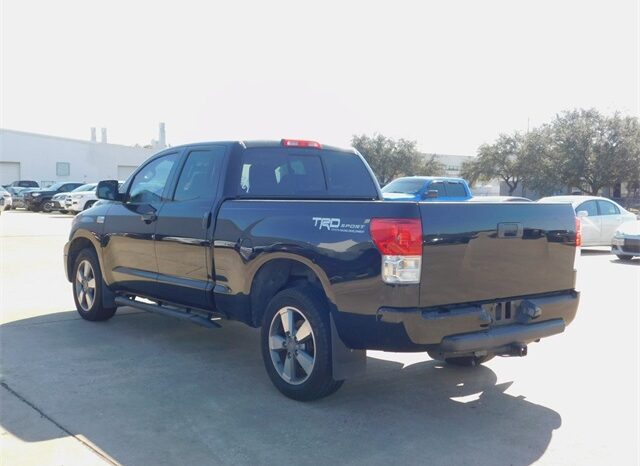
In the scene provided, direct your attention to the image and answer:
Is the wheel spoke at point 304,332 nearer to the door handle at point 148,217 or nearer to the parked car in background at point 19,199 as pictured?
the door handle at point 148,217

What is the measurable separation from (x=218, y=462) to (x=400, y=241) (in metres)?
1.72

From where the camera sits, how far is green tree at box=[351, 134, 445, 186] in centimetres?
5444

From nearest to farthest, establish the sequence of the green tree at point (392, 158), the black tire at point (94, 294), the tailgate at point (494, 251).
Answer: the tailgate at point (494, 251) → the black tire at point (94, 294) → the green tree at point (392, 158)

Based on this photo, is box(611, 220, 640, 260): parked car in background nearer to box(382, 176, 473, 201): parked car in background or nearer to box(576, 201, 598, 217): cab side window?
box(576, 201, 598, 217): cab side window

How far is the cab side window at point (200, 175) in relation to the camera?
5.84m

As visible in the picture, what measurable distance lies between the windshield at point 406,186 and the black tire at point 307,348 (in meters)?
12.9

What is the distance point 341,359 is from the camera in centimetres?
458

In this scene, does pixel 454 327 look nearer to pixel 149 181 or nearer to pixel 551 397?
pixel 551 397

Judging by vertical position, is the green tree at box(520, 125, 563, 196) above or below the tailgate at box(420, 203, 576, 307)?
above

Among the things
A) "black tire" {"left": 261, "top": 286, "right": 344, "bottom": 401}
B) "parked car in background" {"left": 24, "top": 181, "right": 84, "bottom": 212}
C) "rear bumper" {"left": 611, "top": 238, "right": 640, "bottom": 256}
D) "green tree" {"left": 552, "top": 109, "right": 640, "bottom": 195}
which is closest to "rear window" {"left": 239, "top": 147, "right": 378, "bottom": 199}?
"black tire" {"left": 261, "top": 286, "right": 344, "bottom": 401}

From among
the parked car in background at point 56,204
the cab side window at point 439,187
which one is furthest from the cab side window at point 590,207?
the parked car in background at point 56,204

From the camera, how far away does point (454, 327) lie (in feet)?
14.2

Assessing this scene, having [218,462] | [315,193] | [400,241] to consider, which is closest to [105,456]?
[218,462]

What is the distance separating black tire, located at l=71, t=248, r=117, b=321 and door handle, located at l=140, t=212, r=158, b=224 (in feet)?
3.75
